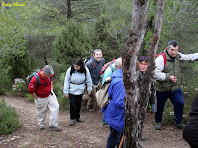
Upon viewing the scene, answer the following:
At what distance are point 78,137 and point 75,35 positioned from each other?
4990mm

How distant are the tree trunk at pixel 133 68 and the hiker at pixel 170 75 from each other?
6.32ft

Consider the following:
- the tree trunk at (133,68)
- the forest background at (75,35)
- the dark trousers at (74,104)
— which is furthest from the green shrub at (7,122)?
the tree trunk at (133,68)

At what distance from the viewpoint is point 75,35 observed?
8797 mm

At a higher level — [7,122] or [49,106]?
[49,106]

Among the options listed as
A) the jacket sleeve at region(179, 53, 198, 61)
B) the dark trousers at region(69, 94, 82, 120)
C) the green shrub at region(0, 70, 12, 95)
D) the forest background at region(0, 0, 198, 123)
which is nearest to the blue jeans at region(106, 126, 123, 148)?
the dark trousers at region(69, 94, 82, 120)

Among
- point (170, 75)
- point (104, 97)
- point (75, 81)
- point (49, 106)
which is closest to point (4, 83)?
point (49, 106)

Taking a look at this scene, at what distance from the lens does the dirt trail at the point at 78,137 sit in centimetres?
448

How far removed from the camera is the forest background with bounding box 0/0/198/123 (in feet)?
18.6

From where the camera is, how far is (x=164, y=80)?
4.67 m

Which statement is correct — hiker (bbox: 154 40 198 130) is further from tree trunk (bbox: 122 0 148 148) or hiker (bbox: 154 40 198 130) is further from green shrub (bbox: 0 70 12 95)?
green shrub (bbox: 0 70 12 95)

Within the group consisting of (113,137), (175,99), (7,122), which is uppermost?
(175,99)

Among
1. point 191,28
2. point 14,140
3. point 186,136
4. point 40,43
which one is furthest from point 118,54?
point 40,43

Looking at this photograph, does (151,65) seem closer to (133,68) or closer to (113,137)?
(133,68)

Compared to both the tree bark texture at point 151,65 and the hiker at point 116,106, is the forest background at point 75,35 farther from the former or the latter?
the hiker at point 116,106
